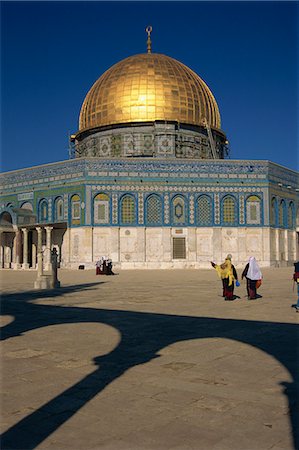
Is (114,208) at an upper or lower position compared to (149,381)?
upper

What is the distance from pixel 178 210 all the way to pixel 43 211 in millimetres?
10363

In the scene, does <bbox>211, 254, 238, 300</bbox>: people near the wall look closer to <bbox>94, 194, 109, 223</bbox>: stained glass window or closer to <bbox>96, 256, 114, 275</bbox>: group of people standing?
<bbox>96, 256, 114, 275</bbox>: group of people standing

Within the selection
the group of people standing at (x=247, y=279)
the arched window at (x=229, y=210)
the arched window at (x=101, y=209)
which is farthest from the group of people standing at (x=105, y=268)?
the group of people standing at (x=247, y=279)

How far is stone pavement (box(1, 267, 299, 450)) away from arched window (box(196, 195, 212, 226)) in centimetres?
2661

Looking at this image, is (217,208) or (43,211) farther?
(43,211)

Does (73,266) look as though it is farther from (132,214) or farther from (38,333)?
(38,333)

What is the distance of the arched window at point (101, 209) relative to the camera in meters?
34.8

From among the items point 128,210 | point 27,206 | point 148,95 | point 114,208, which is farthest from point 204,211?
point 27,206

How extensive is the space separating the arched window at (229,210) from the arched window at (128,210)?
6.50 m

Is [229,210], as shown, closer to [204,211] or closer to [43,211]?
[204,211]

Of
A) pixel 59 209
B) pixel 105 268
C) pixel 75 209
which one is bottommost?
pixel 105 268

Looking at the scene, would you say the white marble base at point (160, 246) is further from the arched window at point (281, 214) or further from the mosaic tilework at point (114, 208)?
the arched window at point (281, 214)

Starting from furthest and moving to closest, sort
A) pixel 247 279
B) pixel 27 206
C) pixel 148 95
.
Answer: pixel 148 95, pixel 27 206, pixel 247 279

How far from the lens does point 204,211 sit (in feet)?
117
